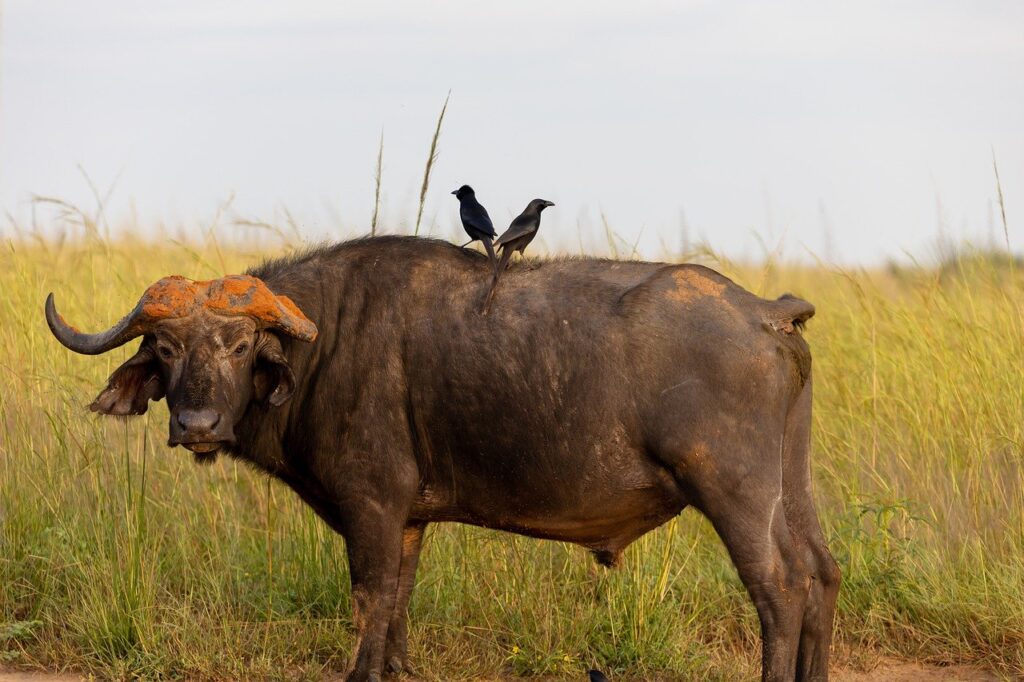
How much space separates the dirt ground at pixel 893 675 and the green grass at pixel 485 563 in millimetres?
83

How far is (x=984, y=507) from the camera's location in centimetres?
689

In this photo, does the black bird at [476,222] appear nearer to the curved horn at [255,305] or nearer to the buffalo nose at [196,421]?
the curved horn at [255,305]

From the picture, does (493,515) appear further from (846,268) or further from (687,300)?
(846,268)

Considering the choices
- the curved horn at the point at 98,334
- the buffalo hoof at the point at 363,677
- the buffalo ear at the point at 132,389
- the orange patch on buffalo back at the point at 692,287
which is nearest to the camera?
the orange patch on buffalo back at the point at 692,287

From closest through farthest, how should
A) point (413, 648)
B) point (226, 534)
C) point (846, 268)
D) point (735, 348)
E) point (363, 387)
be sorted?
point (735, 348) → point (363, 387) → point (413, 648) → point (226, 534) → point (846, 268)

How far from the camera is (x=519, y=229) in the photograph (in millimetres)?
5289

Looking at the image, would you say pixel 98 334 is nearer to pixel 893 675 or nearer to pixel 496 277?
pixel 496 277

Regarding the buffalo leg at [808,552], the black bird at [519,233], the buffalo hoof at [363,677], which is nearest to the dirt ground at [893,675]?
the buffalo leg at [808,552]

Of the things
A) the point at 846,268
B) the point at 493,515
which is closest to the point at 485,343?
the point at 493,515

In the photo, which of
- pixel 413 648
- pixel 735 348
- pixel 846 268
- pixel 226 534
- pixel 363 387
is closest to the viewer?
pixel 735 348

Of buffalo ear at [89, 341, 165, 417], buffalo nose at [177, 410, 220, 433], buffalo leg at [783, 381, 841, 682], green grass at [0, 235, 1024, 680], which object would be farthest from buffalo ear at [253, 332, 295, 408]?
buffalo leg at [783, 381, 841, 682]

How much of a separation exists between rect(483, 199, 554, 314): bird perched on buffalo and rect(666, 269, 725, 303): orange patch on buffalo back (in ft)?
2.19

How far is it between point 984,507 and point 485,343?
3375 mm

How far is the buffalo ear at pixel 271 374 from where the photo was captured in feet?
17.2
